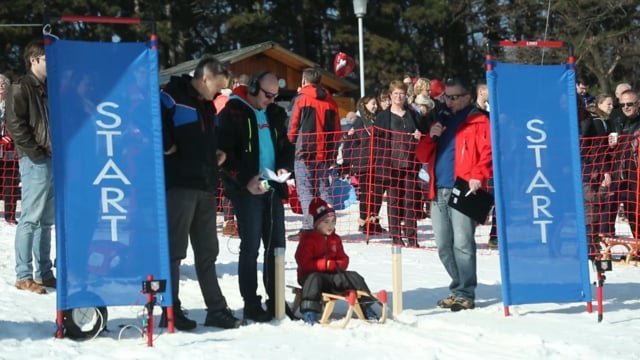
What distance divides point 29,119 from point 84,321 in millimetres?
1705

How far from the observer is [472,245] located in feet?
21.8

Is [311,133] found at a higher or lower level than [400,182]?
higher

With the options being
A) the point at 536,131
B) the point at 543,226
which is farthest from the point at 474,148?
the point at 543,226

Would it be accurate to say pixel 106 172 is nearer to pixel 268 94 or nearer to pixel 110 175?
pixel 110 175

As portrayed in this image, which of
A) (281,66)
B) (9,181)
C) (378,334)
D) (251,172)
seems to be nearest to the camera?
(378,334)

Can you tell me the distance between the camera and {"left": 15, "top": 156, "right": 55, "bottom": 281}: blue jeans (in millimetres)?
6402

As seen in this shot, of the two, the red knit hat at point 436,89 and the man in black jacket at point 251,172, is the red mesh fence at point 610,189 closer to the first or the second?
the red knit hat at point 436,89

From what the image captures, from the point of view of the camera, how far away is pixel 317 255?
6.20 meters

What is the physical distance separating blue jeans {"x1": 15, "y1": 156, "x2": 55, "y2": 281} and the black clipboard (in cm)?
295

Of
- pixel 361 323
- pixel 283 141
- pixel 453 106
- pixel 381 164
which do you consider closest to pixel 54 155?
pixel 283 141

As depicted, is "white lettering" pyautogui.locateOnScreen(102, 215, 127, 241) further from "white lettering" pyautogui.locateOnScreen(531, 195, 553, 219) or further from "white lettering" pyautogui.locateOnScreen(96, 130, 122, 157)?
"white lettering" pyautogui.locateOnScreen(531, 195, 553, 219)

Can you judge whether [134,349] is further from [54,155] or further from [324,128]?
[324,128]

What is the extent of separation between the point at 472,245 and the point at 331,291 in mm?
1225

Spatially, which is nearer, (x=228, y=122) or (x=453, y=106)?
(x=228, y=122)
